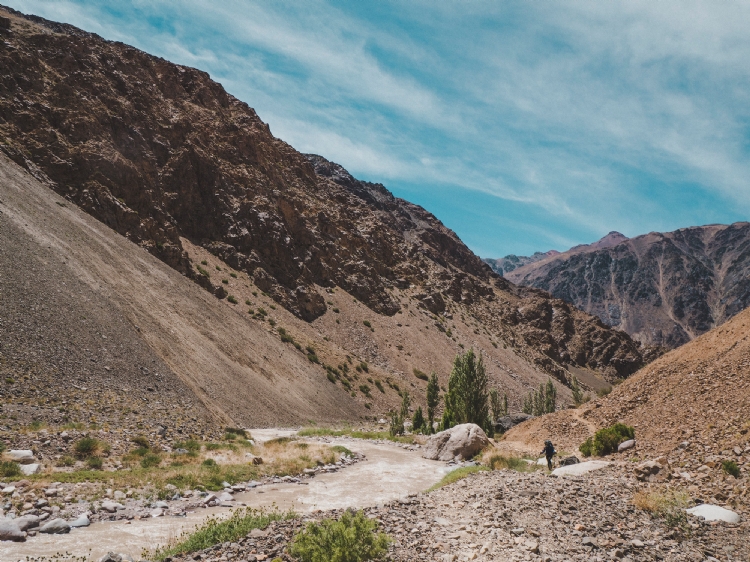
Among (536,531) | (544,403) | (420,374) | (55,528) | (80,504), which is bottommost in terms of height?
(544,403)

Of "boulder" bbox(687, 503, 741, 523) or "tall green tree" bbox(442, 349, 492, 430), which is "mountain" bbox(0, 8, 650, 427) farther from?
"boulder" bbox(687, 503, 741, 523)

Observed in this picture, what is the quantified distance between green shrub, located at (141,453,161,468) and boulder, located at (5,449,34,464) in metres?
4.27

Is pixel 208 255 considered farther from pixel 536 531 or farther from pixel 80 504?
pixel 536 531

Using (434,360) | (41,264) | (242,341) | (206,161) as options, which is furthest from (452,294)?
(41,264)

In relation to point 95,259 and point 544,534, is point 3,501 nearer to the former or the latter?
point 544,534

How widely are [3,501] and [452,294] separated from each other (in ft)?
385

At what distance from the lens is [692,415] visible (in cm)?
1731

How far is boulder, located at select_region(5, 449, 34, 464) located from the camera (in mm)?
17392

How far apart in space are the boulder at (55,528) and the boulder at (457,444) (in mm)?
22285

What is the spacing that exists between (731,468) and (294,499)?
14.5m

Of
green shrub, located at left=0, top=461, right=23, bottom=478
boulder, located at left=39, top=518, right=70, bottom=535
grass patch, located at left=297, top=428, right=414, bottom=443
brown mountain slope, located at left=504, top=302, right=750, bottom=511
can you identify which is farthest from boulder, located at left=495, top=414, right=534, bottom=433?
boulder, located at left=39, top=518, right=70, bottom=535

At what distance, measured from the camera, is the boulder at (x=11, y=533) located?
12.0 metres

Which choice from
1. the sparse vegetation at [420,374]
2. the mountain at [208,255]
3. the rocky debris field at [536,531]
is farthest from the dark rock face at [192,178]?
the rocky debris field at [536,531]

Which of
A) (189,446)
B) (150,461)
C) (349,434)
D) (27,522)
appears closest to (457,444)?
(349,434)
